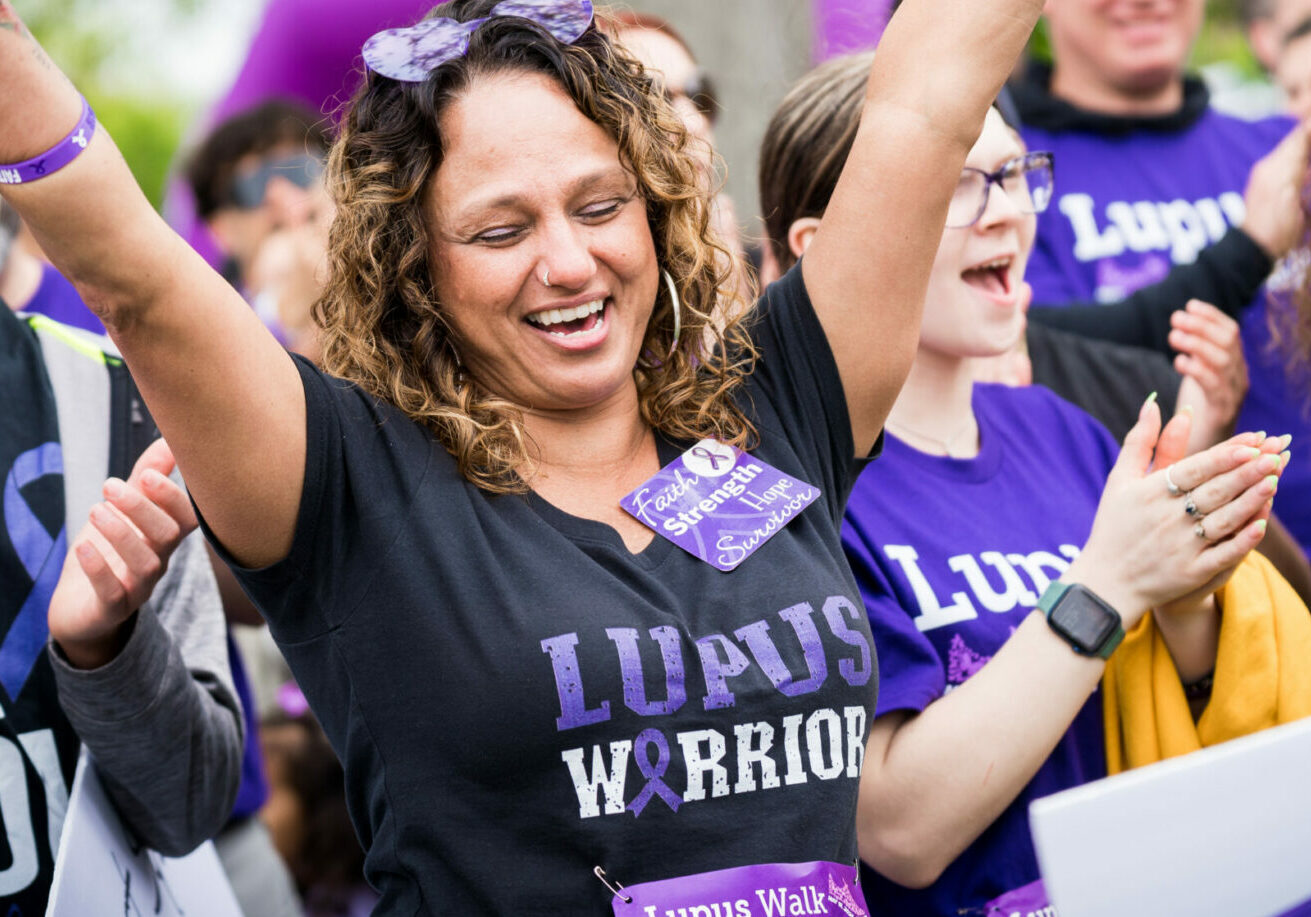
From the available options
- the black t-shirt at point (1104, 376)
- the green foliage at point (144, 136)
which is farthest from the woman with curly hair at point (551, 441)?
the green foliage at point (144, 136)

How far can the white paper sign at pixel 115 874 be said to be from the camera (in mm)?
1732

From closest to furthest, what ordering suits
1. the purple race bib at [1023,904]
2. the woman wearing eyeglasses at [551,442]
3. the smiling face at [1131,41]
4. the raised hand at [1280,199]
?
the woman wearing eyeglasses at [551,442]
the purple race bib at [1023,904]
the raised hand at [1280,199]
the smiling face at [1131,41]

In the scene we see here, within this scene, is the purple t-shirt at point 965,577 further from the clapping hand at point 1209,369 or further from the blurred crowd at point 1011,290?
the clapping hand at point 1209,369

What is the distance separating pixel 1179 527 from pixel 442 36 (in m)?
1.13

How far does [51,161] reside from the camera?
1.24 meters

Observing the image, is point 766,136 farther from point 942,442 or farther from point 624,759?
point 624,759

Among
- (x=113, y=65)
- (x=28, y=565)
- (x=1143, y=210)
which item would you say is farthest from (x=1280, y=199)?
(x=113, y=65)

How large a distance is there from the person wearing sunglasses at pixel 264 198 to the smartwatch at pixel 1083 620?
263 centimetres

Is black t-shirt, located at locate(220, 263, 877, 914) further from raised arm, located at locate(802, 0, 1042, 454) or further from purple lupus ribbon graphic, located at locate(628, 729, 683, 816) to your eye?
raised arm, located at locate(802, 0, 1042, 454)

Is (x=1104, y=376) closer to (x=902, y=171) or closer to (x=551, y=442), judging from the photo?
(x=902, y=171)

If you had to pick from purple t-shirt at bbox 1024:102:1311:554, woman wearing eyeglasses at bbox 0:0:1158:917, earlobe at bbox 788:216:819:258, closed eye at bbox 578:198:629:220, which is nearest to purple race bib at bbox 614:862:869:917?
woman wearing eyeglasses at bbox 0:0:1158:917

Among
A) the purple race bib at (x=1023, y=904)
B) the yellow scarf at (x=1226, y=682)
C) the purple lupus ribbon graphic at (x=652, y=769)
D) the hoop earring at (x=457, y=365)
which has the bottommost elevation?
the purple race bib at (x=1023, y=904)

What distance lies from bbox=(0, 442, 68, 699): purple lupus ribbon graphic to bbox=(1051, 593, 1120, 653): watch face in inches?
53.2

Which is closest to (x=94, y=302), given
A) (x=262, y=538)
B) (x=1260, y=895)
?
(x=262, y=538)
